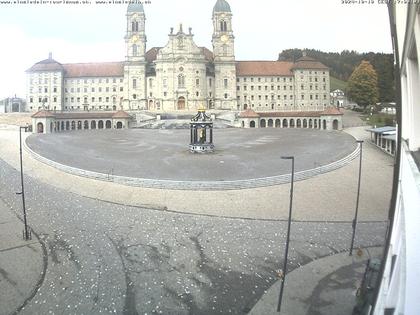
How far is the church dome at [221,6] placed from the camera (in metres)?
84.8

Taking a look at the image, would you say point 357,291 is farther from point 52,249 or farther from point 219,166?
point 219,166

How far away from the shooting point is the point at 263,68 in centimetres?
8950

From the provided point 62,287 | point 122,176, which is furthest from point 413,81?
point 122,176

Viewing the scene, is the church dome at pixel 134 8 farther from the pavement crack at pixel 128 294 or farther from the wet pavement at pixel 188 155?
the pavement crack at pixel 128 294

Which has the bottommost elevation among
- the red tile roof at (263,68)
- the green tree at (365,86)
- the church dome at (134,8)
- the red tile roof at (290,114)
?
the red tile roof at (290,114)

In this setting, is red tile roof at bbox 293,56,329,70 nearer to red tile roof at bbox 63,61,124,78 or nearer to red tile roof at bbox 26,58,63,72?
red tile roof at bbox 63,61,124,78

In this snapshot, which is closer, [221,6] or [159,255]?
[159,255]

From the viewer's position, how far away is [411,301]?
3566 millimetres

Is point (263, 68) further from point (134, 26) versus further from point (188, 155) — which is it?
point (188, 155)

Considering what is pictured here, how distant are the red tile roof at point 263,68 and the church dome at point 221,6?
13.1m

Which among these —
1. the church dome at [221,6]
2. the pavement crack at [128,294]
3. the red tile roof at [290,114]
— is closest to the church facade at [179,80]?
the church dome at [221,6]

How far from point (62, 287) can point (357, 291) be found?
9.76 m

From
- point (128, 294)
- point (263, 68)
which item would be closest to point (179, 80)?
point (263, 68)

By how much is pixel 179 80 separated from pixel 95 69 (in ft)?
74.9
